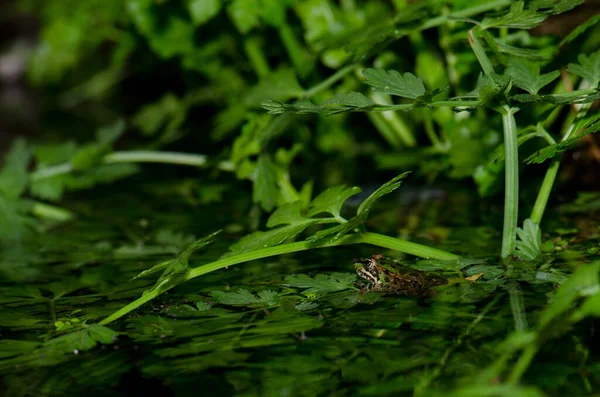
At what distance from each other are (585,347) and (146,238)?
1370 millimetres

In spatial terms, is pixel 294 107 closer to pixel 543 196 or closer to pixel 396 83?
pixel 396 83

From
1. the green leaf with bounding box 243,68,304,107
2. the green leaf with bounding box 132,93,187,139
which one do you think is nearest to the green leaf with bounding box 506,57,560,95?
the green leaf with bounding box 243,68,304,107

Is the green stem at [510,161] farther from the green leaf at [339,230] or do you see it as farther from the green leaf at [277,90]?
the green leaf at [277,90]

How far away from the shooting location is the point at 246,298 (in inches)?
53.3

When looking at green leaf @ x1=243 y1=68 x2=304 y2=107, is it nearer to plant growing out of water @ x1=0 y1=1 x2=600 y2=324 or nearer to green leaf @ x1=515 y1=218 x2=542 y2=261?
plant growing out of water @ x1=0 y1=1 x2=600 y2=324

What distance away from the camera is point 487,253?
1.59 meters

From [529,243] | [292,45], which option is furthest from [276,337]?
[292,45]

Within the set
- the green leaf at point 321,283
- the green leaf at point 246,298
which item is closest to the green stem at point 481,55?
the green leaf at point 321,283

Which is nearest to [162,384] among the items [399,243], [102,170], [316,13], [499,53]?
[399,243]

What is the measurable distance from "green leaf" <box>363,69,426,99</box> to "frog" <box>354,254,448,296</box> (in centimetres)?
32

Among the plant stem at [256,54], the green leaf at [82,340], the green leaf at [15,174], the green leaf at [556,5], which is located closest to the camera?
the green leaf at [82,340]

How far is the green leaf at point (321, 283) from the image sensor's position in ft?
4.44

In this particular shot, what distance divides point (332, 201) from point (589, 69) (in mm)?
559

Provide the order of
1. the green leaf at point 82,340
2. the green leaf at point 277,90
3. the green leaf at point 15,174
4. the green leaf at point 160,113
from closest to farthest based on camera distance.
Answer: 1. the green leaf at point 82,340
2. the green leaf at point 277,90
3. the green leaf at point 15,174
4. the green leaf at point 160,113
